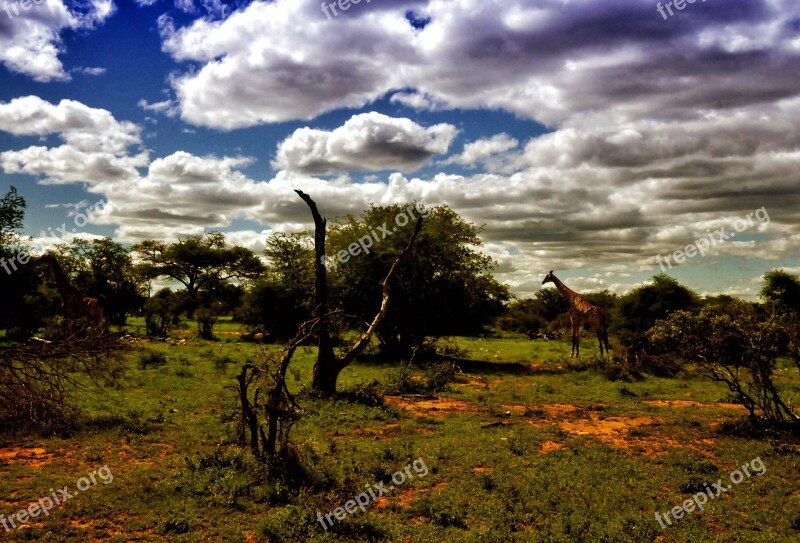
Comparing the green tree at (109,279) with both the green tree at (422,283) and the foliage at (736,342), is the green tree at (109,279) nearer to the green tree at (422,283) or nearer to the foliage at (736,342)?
the green tree at (422,283)

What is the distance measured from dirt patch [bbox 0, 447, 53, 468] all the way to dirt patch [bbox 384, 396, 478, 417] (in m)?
9.81

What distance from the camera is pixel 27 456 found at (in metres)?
11.5

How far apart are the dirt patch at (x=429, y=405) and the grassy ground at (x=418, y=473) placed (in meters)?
0.11

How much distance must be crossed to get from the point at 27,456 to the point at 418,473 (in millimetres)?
Result: 8528

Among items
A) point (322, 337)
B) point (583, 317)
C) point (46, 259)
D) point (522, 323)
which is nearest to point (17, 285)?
point (46, 259)

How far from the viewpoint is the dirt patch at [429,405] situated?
57.0ft

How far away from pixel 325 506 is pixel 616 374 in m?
19.4

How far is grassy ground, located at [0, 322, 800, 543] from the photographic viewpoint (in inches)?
331

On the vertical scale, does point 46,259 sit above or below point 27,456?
above

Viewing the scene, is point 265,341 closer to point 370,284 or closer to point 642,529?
point 370,284

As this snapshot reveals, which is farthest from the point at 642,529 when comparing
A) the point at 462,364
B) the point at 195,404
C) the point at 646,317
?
the point at 646,317

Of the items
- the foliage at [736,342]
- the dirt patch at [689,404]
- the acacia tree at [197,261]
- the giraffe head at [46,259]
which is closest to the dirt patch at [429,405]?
the foliage at [736,342]

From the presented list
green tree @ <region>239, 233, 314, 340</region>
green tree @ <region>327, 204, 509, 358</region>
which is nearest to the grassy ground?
green tree @ <region>327, 204, 509, 358</region>

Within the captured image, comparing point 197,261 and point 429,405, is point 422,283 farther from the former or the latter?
point 197,261
